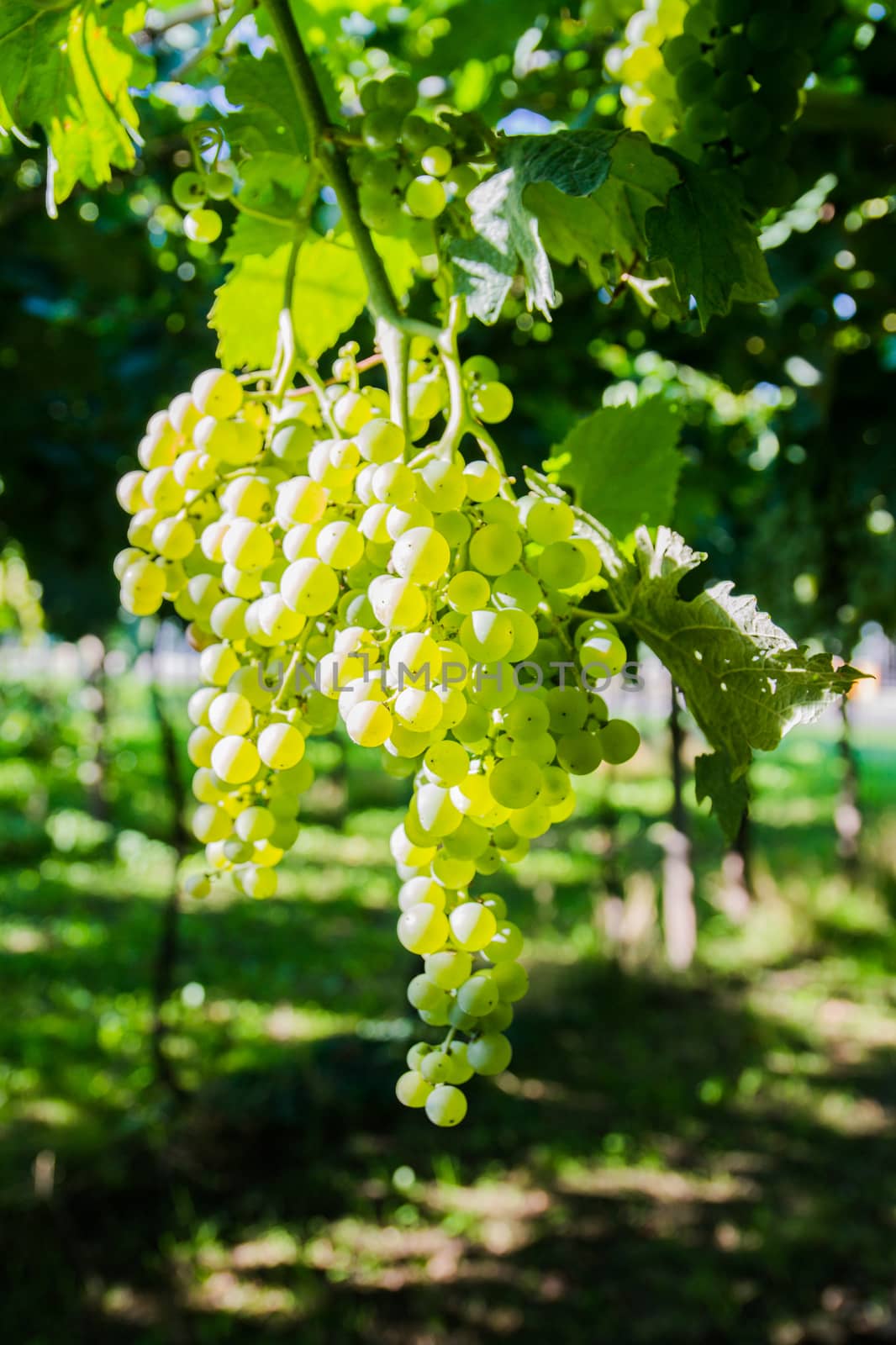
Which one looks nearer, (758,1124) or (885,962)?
(758,1124)

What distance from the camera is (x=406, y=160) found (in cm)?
70

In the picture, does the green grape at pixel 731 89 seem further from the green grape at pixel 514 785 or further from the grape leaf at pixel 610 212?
the green grape at pixel 514 785

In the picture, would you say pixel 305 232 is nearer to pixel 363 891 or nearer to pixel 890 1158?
pixel 890 1158

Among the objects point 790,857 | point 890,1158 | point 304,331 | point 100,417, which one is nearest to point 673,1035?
point 890,1158

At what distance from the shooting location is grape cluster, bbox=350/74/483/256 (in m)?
0.68

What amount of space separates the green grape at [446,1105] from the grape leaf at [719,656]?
0.74ft

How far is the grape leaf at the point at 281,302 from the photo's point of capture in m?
0.80

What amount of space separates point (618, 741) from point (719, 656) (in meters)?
0.08

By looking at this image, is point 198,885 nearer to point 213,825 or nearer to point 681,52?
point 213,825

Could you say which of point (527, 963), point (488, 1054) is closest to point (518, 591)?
point (488, 1054)

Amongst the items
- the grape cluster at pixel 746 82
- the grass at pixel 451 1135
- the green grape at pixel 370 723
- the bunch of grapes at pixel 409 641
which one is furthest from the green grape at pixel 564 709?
the grass at pixel 451 1135

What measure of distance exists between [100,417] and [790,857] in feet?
22.2

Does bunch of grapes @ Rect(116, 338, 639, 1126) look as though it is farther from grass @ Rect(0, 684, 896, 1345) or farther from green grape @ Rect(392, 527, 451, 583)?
grass @ Rect(0, 684, 896, 1345)

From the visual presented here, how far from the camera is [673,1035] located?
528 centimetres
